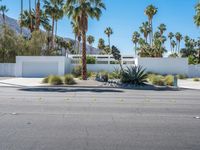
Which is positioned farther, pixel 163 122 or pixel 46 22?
pixel 46 22

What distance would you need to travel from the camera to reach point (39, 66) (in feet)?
157

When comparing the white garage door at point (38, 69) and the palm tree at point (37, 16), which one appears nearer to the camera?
the white garage door at point (38, 69)

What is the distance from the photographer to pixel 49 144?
7230mm

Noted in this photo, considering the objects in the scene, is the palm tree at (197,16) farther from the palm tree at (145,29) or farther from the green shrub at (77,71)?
the palm tree at (145,29)

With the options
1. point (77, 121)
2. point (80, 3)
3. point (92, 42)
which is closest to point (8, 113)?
point (77, 121)

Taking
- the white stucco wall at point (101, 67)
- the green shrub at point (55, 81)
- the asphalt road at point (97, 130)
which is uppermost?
the white stucco wall at point (101, 67)

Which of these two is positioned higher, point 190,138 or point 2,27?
point 2,27

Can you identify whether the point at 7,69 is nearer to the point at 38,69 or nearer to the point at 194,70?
the point at 38,69

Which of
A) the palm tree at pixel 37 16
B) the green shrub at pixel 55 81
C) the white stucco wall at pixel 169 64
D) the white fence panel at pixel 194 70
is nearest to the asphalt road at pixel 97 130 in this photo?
the green shrub at pixel 55 81

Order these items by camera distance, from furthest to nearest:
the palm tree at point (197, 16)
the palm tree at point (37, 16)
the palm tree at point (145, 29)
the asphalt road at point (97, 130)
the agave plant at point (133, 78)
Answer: the palm tree at point (145, 29) → the palm tree at point (37, 16) → the palm tree at point (197, 16) → the agave plant at point (133, 78) → the asphalt road at point (97, 130)

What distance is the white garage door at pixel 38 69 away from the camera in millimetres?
47500

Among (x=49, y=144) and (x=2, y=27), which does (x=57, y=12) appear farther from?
(x=49, y=144)

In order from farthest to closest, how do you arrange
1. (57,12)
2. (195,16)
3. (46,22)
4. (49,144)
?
(46,22) → (57,12) → (195,16) → (49,144)

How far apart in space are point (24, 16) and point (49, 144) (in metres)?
56.4
